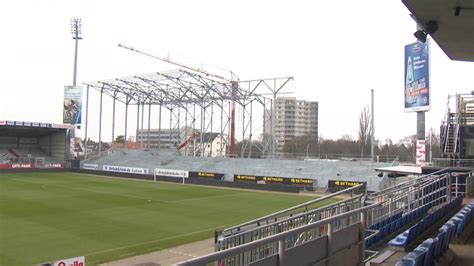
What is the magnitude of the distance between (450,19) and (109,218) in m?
20.5

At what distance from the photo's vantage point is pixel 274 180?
46000 millimetres

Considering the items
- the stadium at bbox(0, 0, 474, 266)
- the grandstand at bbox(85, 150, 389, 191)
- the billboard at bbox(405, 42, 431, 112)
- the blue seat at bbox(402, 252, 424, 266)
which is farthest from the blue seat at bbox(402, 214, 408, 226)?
the grandstand at bbox(85, 150, 389, 191)

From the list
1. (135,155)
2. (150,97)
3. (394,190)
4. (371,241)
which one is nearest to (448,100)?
(394,190)

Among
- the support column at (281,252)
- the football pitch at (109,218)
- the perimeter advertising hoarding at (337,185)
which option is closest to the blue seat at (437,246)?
the support column at (281,252)

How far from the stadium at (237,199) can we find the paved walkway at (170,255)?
0.24 feet

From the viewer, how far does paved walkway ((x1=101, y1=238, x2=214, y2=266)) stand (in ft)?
48.2

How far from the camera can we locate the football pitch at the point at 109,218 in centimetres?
1656

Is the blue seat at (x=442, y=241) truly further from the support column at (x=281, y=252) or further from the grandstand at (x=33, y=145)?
the grandstand at (x=33, y=145)

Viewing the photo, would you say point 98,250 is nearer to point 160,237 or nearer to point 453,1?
point 160,237

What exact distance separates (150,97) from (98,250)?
52569mm

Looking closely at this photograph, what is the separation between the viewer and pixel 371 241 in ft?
32.5

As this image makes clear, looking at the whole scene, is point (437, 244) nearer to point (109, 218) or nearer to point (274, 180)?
point (109, 218)

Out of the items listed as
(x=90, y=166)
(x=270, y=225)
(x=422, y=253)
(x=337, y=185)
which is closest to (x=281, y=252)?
(x=422, y=253)

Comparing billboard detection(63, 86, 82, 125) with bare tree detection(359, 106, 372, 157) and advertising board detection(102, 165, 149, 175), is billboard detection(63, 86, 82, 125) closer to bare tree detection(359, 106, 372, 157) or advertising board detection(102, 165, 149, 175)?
advertising board detection(102, 165, 149, 175)
